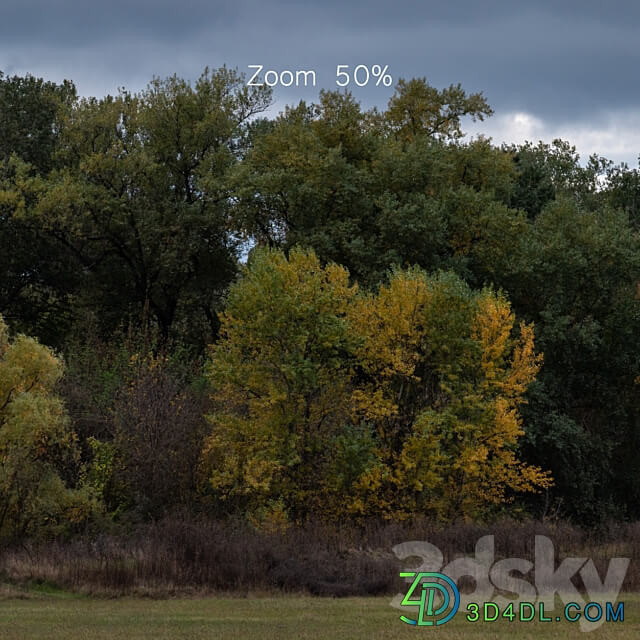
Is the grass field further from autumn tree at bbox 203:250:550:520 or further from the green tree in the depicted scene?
the green tree

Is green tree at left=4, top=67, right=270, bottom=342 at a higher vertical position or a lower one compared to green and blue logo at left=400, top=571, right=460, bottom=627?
higher

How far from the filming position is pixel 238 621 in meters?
17.7

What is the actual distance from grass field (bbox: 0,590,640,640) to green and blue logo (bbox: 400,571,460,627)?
37 cm

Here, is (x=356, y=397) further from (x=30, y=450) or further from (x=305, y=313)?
(x=30, y=450)

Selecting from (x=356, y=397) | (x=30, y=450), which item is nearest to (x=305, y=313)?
(x=356, y=397)

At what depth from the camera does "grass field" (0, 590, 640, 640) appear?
16.2 meters

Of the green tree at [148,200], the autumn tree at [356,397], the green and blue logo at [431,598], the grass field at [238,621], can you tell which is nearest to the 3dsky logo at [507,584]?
the green and blue logo at [431,598]

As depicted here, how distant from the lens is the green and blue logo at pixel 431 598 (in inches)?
718

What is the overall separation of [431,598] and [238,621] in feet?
15.1

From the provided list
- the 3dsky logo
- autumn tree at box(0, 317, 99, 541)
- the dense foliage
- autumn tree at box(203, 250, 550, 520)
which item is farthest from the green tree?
the 3dsky logo

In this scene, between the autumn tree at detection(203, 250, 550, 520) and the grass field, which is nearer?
the grass field

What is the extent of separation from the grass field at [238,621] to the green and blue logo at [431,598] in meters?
0.37

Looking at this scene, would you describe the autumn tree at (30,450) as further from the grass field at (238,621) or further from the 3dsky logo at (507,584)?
the 3dsky logo at (507,584)

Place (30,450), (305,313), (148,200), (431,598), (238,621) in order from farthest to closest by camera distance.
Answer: (148,200), (305,313), (30,450), (431,598), (238,621)
